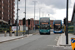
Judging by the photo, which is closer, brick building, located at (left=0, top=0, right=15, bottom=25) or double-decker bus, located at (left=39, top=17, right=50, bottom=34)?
double-decker bus, located at (left=39, top=17, right=50, bottom=34)

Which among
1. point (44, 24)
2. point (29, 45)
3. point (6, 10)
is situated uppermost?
point (6, 10)

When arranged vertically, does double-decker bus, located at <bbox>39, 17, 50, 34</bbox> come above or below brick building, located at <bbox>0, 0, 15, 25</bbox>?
below

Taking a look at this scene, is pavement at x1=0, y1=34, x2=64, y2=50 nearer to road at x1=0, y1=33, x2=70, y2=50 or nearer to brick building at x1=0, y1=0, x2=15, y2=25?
road at x1=0, y1=33, x2=70, y2=50

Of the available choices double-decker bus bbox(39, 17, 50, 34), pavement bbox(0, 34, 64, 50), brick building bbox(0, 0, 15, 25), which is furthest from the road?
brick building bbox(0, 0, 15, 25)

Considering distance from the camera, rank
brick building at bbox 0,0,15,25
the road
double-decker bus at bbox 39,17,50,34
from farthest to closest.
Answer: brick building at bbox 0,0,15,25 → double-decker bus at bbox 39,17,50,34 → the road

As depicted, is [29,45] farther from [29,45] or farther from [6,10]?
[6,10]

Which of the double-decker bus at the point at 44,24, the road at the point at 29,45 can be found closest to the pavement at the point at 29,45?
the road at the point at 29,45

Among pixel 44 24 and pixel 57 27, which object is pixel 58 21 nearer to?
pixel 57 27

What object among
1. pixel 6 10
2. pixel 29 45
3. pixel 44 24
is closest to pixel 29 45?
pixel 29 45

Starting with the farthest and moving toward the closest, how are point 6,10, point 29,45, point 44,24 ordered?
point 6,10, point 44,24, point 29,45

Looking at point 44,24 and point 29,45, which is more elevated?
point 44,24

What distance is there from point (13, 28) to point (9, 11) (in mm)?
37613

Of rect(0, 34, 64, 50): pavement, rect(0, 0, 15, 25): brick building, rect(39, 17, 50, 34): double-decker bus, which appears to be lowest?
rect(0, 34, 64, 50): pavement

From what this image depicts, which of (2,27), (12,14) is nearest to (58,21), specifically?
(2,27)
